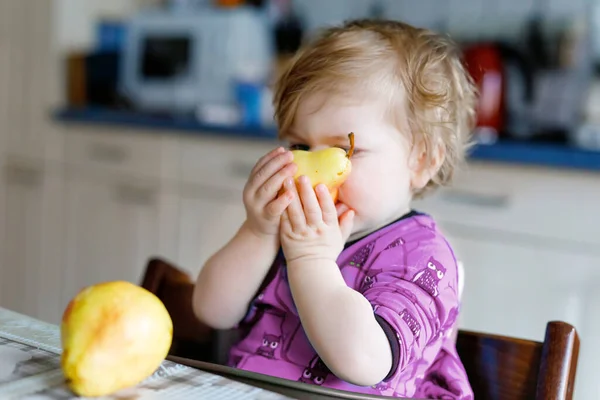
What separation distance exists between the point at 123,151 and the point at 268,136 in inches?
25.5

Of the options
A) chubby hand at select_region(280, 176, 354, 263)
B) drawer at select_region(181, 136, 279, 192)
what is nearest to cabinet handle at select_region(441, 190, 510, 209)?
drawer at select_region(181, 136, 279, 192)

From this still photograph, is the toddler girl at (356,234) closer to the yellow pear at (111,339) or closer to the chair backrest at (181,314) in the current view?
the chair backrest at (181,314)

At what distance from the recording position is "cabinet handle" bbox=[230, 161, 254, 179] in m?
2.22

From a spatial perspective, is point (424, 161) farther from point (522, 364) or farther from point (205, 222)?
point (205, 222)

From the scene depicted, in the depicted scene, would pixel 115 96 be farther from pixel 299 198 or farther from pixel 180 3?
pixel 299 198

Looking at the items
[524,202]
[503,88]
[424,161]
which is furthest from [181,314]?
[503,88]

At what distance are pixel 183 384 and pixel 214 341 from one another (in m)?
0.41

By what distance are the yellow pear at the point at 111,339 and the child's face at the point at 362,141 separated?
33 cm

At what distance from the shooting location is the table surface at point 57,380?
1.70 feet

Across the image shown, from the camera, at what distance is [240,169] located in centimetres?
224

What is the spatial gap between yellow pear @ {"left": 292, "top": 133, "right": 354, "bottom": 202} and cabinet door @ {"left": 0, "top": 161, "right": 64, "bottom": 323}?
7.19 feet

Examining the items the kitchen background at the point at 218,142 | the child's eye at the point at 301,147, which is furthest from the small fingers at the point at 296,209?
the kitchen background at the point at 218,142

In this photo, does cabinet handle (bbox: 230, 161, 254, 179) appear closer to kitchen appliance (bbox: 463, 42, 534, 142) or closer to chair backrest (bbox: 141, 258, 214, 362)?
kitchen appliance (bbox: 463, 42, 534, 142)

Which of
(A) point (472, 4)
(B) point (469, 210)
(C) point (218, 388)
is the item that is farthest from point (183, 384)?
(A) point (472, 4)
